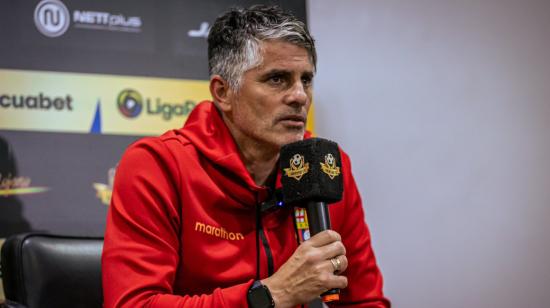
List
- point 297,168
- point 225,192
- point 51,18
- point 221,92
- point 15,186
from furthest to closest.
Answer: point 51,18
point 15,186
point 221,92
point 225,192
point 297,168

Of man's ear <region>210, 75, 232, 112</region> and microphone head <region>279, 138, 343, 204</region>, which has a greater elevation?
man's ear <region>210, 75, 232, 112</region>

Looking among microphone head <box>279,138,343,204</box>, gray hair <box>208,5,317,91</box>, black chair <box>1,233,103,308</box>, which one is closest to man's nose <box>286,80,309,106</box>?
gray hair <box>208,5,317,91</box>

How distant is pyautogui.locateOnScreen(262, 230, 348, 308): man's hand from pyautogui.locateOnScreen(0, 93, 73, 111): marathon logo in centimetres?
137

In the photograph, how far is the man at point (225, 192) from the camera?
1438 millimetres

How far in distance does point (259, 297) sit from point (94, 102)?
136 centimetres

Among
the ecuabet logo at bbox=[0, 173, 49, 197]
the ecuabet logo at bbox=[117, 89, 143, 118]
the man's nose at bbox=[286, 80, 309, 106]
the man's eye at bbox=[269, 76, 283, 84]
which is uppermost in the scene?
the ecuabet logo at bbox=[117, 89, 143, 118]

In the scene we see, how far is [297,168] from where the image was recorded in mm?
1374

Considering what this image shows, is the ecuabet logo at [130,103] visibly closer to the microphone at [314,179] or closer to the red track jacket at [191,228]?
the red track jacket at [191,228]

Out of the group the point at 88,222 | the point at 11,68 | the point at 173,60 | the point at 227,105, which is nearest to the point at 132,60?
the point at 173,60

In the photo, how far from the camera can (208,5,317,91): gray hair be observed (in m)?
1.67

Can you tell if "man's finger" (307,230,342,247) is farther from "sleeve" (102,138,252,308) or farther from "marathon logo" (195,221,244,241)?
"marathon logo" (195,221,244,241)

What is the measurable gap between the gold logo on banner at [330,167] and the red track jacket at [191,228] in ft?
0.94

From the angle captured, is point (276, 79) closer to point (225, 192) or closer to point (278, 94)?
point (278, 94)

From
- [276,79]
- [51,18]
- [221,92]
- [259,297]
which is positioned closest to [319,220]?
[259,297]
